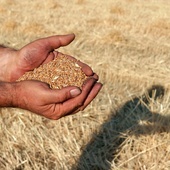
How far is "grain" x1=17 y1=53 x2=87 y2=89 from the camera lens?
1.86 metres

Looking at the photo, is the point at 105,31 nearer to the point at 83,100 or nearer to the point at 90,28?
the point at 90,28

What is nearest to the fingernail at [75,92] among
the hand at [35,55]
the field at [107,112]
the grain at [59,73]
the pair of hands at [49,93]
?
the pair of hands at [49,93]

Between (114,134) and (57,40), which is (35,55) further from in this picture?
(114,134)

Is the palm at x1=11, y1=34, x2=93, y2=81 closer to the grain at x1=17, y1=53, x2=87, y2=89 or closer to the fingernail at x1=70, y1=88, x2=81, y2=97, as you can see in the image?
the grain at x1=17, y1=53, x2=87, y2=89

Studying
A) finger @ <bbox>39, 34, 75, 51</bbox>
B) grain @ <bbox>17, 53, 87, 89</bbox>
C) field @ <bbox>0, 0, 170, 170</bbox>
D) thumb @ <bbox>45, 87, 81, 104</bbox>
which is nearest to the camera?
thumb @ <bbox>45, 87, 81, 104</bbox>

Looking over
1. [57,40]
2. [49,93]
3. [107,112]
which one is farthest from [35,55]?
[107,112]

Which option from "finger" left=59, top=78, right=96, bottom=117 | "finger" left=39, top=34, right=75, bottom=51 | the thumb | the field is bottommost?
the field

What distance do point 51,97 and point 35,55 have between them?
451mm

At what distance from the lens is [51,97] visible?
163cm

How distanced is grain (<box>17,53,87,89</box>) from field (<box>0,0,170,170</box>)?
0.71 meters

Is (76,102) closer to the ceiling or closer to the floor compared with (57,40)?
closer to the floor

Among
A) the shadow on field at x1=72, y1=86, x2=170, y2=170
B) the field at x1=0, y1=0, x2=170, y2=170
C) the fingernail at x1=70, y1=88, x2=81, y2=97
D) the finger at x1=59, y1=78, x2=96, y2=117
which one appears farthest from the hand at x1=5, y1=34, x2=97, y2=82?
the shadow on field at x1=72, y1=86, x2=170, y2=170

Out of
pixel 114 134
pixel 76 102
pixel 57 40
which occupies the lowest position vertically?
pixel 114 134

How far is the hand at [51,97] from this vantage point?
1.64 metres
